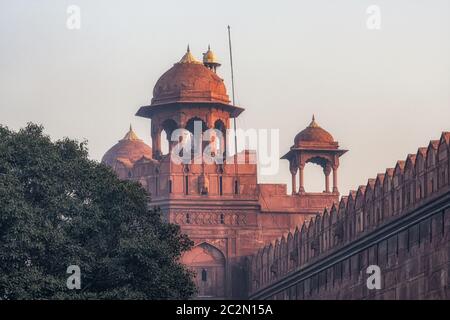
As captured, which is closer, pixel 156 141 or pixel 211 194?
pixel 211 194

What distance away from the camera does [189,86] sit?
97750 millimetres

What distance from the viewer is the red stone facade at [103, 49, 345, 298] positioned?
94.7m

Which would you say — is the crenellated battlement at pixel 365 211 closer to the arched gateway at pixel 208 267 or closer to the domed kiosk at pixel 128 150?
the arched gateway at pixel 208 267

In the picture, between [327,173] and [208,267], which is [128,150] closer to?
[327,173]

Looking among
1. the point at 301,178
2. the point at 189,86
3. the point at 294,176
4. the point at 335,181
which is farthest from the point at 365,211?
the point at 294,176

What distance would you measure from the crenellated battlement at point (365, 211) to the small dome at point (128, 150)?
87.3 ft

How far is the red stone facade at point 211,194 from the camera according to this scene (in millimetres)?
94688

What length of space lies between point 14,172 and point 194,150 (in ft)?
109

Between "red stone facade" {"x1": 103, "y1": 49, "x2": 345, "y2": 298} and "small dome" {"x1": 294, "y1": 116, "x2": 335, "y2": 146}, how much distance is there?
1622mm

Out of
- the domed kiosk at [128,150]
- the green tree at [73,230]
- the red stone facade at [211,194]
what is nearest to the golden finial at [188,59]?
the red stone facade at [211,194]

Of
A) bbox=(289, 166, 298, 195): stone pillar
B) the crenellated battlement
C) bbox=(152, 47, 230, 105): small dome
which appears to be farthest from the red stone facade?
the crenellated battlement

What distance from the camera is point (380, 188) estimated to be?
6644cm

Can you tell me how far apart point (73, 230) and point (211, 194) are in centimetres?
3154
